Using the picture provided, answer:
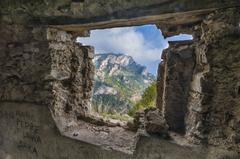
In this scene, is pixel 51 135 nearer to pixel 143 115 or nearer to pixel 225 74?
pixel 143 115

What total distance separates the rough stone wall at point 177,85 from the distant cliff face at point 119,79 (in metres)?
7.38

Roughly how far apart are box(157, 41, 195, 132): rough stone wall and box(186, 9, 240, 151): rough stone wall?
1.04 feet

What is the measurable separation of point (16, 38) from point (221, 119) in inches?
90.1

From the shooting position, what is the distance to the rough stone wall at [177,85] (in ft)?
9.43

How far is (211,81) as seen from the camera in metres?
2.47

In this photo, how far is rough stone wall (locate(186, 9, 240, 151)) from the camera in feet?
7.80

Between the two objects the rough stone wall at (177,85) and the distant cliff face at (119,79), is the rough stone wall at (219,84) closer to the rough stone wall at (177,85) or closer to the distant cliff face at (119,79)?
the rough stone wall at (177,85)

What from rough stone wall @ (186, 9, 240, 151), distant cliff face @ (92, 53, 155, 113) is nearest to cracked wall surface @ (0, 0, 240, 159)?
rough stone wall @ (186, 9, 240, 151)

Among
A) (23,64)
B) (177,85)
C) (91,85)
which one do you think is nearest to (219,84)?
(177,85)

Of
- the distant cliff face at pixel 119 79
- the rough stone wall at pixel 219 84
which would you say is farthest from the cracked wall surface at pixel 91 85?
the distant cliff face at pixel 119 79

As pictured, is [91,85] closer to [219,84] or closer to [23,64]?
[23,64]

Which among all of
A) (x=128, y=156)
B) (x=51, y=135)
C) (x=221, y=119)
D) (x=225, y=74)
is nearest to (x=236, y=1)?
(x=225, y=74)

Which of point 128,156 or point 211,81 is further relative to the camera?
point 128,156

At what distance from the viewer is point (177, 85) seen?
9.54 ft
